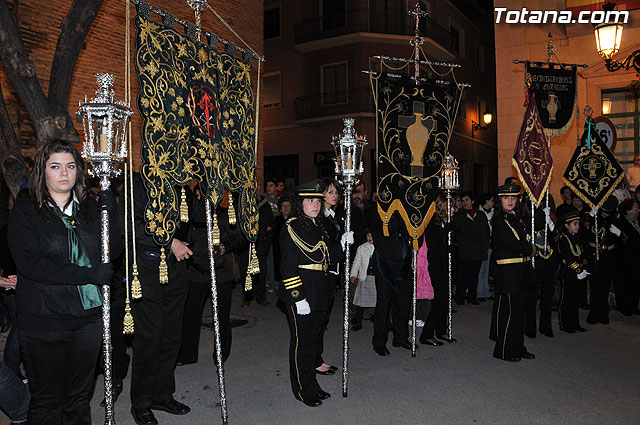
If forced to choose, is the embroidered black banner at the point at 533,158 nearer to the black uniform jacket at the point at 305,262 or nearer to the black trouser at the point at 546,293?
the black trouser at the point at 546,293

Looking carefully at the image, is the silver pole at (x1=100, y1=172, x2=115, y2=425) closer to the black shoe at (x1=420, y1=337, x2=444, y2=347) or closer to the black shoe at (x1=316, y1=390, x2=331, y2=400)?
the black shoe at (x1=316, y1=390, x2=331, y2=400)

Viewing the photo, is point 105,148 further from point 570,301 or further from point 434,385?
point 570,301

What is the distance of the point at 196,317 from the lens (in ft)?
19.9

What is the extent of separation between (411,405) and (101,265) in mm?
3142

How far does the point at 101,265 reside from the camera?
11.3ft

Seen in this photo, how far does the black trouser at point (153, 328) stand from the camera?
4.52m

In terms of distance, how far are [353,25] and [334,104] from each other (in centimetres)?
330

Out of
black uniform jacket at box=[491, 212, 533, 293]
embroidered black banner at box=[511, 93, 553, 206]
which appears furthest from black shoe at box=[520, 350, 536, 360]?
embroidered black banner at box=[511, 93, 553, 206]

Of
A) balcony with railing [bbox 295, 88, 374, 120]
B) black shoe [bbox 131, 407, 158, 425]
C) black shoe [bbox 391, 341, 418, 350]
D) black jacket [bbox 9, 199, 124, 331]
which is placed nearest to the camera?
black jacket [bbox 9, 199, 124, 331]

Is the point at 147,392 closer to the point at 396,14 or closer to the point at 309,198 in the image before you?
the point at 309,198

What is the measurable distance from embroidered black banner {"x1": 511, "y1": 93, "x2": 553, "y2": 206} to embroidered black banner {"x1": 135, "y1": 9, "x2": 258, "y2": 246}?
4.21 m

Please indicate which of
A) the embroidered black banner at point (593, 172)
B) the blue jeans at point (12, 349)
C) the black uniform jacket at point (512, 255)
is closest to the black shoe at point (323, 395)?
the black uniform jacket at point (512, 255)

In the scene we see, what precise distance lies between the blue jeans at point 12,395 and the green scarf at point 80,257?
47.5 inches

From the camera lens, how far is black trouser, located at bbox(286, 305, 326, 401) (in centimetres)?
504
